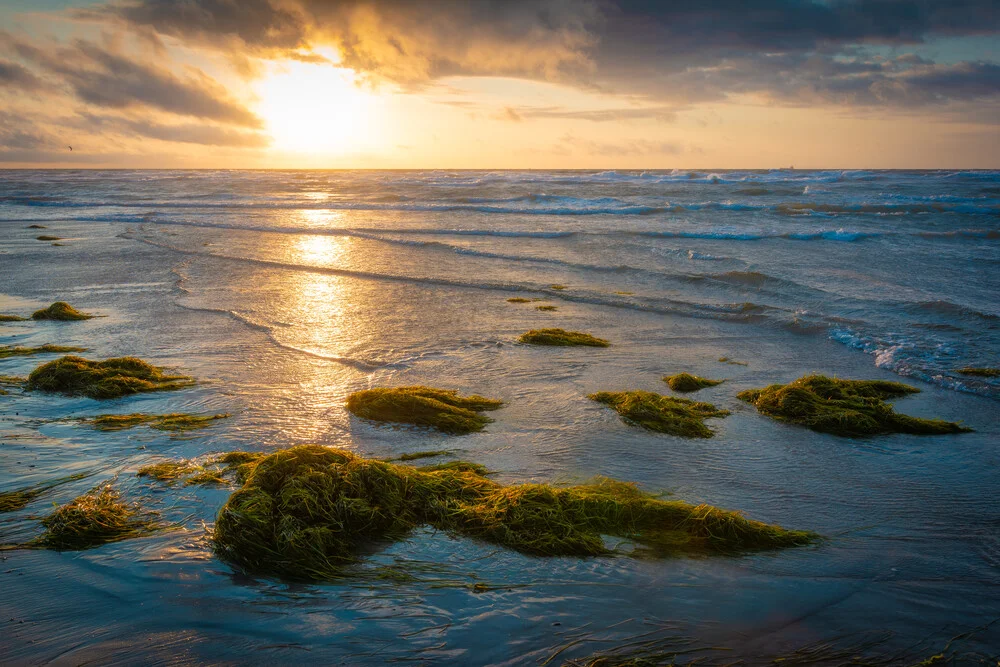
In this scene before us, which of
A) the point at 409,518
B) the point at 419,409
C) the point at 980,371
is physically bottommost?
the point at 409,518

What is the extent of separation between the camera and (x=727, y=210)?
31.7 meters

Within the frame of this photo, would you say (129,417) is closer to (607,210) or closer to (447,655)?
(447,655)

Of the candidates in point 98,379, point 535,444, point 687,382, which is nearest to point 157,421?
point 98,379

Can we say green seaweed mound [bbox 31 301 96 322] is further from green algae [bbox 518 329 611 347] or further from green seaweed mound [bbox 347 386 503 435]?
green algae [bbox 518 329 611 347]

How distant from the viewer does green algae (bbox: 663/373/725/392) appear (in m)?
6.92

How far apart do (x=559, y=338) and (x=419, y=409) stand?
10.7 feet

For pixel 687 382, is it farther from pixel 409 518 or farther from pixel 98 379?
pixel 98 379

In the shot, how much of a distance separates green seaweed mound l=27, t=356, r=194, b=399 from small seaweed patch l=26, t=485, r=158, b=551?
2540mm

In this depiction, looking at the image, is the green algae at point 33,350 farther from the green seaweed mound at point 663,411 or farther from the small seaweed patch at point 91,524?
the green seaweed mound at point 663,411

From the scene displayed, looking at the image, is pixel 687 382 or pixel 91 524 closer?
pixel 91 524

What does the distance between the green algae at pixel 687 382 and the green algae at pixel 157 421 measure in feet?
15.2

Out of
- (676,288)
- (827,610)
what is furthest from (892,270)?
(827,610)

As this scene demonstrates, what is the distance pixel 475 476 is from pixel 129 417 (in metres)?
3.40

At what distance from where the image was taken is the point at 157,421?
5660mm
